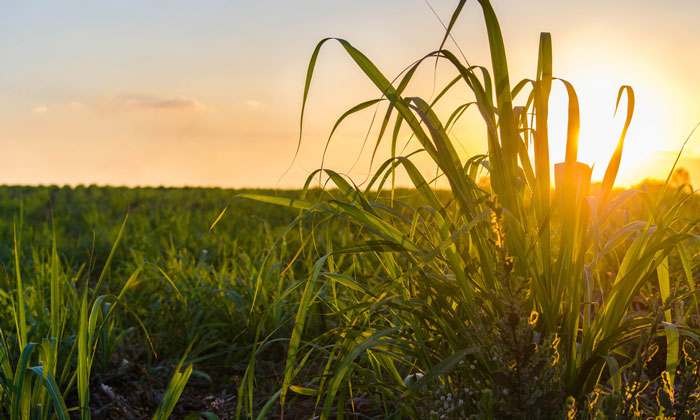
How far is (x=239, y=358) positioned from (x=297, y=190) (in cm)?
808

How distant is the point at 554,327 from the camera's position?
1.72 metres

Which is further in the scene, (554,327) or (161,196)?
(161,196)

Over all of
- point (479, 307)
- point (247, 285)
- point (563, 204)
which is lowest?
point (247, 285)

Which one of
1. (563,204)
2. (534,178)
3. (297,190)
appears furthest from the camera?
(297,190)

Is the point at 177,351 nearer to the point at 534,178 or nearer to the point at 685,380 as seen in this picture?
the point at 534,178

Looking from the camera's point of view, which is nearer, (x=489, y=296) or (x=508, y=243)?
(x=489, y=296)

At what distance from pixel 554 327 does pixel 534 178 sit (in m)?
0.45

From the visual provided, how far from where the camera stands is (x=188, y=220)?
6.55 meters

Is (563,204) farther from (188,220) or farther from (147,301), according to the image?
(188,220)

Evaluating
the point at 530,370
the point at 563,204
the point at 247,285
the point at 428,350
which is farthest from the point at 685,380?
the point at 247,285

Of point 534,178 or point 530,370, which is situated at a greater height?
point 534,178

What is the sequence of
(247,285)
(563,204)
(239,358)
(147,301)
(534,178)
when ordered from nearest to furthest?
(563,204) → (534,178) → (239,358) → (247,285) → (147,301)

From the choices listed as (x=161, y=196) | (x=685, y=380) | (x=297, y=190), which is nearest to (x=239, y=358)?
(x=685, y=380)

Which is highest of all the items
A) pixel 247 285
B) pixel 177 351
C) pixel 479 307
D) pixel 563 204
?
pixel 563 204
